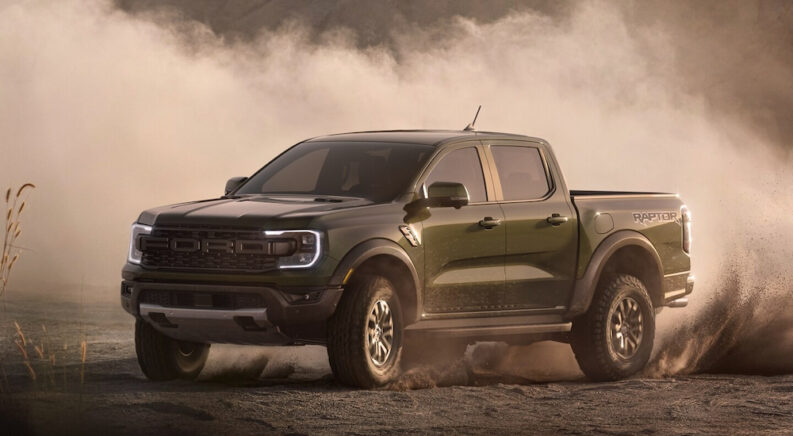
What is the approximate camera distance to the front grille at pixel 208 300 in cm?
1089

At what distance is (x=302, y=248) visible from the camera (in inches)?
429

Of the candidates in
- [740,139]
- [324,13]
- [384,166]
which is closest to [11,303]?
[384,166]

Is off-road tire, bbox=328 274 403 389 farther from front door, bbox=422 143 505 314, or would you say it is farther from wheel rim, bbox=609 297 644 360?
wheel rim, bbox=609 297 644 360

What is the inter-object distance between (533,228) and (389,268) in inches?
60.0

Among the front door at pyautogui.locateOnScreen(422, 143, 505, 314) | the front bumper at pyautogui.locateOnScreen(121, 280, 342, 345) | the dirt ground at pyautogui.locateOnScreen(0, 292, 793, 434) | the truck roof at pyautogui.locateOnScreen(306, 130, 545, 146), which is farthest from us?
the truck roof at pyautogui.locateOnScreen(306, 130, 545, 146)

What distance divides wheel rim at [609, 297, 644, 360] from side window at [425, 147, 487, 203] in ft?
5.43

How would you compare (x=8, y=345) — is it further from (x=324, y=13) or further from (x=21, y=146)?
(x=324, y=13)

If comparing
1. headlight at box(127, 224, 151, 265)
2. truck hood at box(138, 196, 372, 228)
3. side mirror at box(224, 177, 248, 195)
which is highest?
side mirror at box(224, 177, 248, 195)

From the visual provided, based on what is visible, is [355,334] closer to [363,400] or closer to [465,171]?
[363,400]

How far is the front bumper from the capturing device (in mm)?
10812

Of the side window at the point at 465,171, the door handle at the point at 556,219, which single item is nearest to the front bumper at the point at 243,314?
the side window at the point at 465,171

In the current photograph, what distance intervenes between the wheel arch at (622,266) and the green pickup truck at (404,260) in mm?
14

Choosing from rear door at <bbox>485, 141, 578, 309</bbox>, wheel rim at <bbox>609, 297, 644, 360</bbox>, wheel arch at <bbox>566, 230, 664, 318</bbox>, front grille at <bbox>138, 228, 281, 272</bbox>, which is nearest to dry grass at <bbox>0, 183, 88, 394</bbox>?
front grille at <bbox>138, 228, 281, 272</bbox>

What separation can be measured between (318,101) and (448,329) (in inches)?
1201
